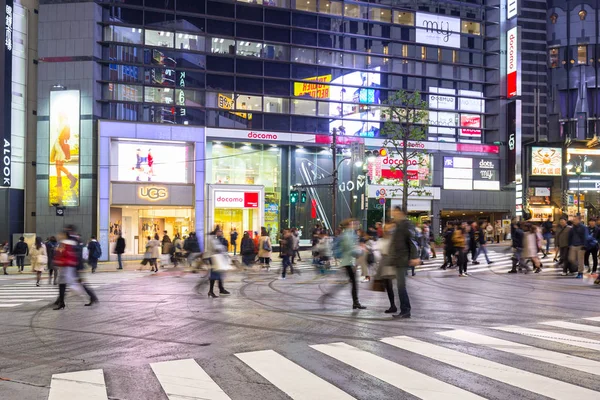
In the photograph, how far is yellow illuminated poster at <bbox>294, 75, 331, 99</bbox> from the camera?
4459cm

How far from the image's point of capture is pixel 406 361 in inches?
289

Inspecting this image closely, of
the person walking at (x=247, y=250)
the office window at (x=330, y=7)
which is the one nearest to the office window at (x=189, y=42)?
the office window at (x=330, y=7)

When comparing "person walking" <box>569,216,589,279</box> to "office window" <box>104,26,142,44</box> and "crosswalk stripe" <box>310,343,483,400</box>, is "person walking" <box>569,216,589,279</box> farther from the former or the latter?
"office window" <box>104,26,142,44</box>

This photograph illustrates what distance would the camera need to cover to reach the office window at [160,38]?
132 feet

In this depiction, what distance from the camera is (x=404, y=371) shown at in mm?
6824

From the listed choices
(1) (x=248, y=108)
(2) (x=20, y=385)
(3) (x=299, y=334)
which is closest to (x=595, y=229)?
(3) (x=299, y=334)

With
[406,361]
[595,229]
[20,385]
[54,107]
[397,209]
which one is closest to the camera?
[20,385]

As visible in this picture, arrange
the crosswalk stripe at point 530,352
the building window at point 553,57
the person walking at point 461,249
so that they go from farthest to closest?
the building window at point 553,57, the person walking at point 461,249, the crosswalk stripe at point 530,352

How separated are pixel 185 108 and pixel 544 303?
104 feet

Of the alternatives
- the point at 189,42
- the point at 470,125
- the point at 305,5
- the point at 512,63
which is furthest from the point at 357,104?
the point at 512,63

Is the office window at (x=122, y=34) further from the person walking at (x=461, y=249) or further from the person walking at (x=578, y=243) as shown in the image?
the person walking at (x=578, y=243)

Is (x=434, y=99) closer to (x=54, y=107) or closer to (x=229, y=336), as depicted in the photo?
(x=54, y=107)

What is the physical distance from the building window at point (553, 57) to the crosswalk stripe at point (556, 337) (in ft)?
228

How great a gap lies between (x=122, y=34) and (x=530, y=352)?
122ft
